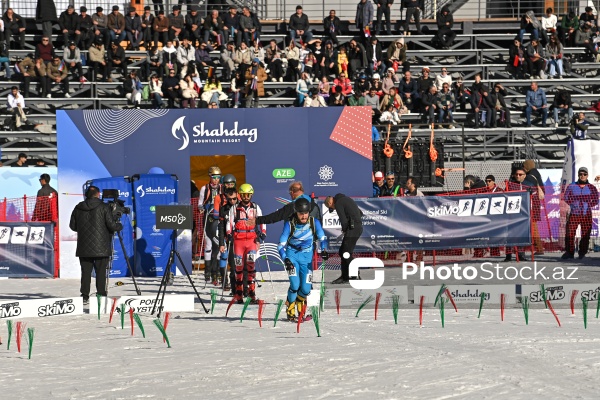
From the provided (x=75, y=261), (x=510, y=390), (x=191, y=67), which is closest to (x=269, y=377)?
(x=510, y=390)

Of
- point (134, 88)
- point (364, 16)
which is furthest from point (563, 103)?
point (134, 88)

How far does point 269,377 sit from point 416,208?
11393 mm

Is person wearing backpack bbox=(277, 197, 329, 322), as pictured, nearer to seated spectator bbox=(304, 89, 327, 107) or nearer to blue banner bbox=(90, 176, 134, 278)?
blue banner bbox=(90, 176, 134, 278)

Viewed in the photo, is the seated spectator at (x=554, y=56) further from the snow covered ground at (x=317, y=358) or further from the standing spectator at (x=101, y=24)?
the snow covered ground at (x=317, y=358)

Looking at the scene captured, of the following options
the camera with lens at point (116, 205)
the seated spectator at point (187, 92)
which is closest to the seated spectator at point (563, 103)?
the seated spectator at point (187, 92)

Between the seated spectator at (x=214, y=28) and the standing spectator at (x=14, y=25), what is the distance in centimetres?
486

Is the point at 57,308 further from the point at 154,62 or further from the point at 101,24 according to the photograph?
the point at 101,24

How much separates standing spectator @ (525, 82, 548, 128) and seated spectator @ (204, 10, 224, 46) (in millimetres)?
8062

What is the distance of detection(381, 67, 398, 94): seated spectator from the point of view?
100 feet

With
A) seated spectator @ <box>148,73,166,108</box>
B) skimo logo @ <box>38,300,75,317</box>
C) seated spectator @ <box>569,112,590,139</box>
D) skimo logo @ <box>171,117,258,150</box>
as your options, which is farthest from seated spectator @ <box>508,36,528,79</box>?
skimo logo @ <box>38,300,75,317</box>

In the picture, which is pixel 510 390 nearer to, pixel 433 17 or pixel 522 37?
pixel 522 37

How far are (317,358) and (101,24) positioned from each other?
21939mm

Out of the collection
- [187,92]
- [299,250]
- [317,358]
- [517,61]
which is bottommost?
[317,358]

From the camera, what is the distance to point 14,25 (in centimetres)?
3256
